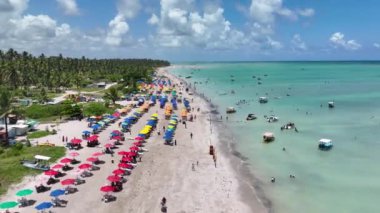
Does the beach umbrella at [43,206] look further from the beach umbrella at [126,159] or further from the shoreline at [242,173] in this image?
the shoreline at [242,173]

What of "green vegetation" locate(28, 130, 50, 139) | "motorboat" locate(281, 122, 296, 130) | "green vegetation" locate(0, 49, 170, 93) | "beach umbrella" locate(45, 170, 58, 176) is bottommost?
"green vegetation" locate(28, 130, 50, 139)

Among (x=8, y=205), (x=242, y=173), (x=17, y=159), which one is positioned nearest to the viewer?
(x=8, y=205)

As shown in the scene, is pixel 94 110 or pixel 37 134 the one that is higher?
pixel 94 110

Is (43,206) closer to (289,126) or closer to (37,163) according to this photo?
(37,163)

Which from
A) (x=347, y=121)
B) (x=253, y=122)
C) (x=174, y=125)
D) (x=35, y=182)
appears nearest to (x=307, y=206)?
(x=35, y=182)

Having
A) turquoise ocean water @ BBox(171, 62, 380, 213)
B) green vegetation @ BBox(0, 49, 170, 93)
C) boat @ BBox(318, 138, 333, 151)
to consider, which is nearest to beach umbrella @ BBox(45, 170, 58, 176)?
turquoise ocean water @ BBox(171, 62, 380, 213)

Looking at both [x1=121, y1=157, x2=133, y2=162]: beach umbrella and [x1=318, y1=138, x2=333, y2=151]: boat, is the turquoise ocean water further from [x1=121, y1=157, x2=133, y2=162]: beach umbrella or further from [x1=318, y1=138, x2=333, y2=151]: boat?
[x1=121, y1=157, x2=133, y2=162]: beach umbrella

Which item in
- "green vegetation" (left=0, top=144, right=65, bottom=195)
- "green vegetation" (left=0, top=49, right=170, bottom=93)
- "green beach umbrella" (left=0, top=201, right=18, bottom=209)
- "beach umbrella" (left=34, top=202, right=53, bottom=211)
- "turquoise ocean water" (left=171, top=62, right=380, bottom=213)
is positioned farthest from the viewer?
"green vegetation" (left=0, top=49, right=170, bottom=93)

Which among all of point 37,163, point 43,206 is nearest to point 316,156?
point 37,163
